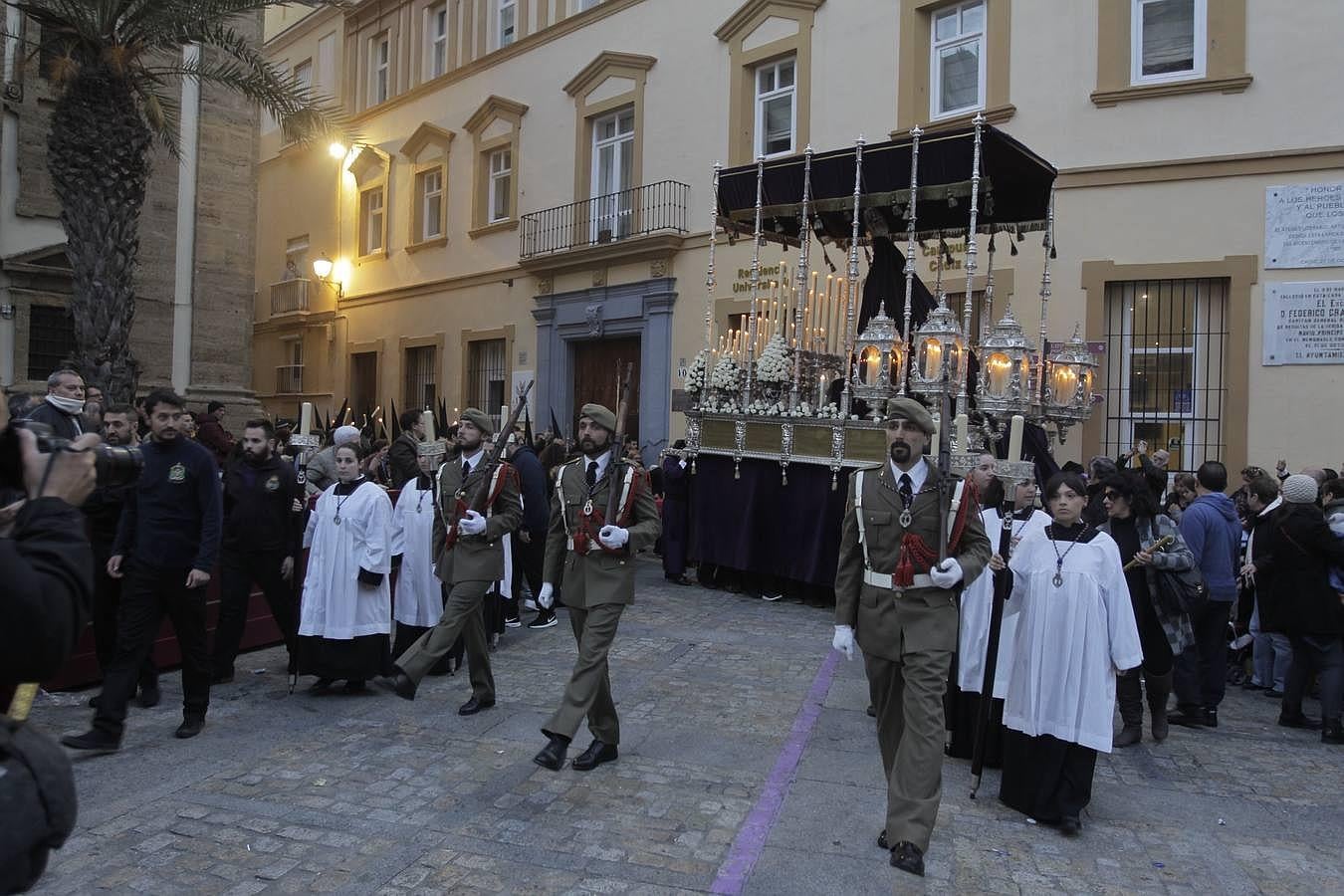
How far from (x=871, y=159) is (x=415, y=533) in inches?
276

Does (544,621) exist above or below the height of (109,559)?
below

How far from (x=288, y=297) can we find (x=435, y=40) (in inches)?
327

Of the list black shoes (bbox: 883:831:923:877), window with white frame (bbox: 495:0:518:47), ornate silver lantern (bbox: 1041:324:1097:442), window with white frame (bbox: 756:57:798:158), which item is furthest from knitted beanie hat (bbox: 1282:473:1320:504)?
window with white frame (bbox: 495:0:518:47)

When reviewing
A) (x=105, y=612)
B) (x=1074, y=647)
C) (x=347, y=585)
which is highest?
(x=1074, y=647)

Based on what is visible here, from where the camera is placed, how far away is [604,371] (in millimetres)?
19266

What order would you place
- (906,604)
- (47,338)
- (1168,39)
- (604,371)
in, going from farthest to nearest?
(604,371) < (47,338) < (1168,39) < (906,604)

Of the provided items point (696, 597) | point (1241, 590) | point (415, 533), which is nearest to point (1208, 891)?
point (1241, 590)

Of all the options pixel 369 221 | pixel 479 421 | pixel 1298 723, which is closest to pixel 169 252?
pixel 369 221

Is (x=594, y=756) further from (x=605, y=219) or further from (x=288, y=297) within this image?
(x=288, y=297)

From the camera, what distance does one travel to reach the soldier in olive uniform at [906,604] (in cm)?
435

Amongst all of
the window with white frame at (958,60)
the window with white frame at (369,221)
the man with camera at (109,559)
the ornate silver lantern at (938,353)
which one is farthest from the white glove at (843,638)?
the window with white frame at (369,221)

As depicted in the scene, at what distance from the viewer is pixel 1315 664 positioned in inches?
267

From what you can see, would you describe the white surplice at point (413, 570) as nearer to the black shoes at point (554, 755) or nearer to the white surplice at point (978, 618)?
the black shoes at point (554, 755)

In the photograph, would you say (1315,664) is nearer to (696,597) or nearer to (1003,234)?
(696,597)
